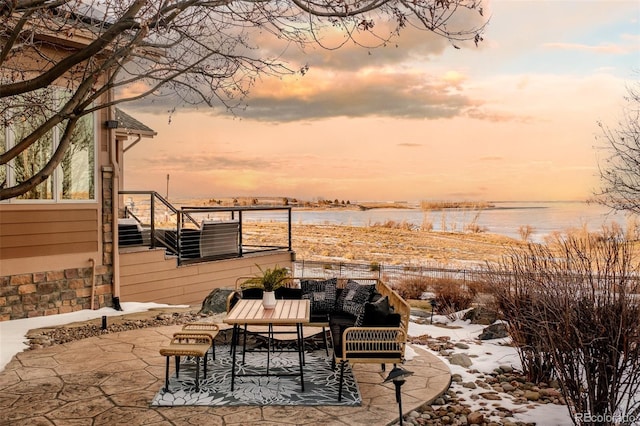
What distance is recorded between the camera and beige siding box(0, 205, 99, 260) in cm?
754

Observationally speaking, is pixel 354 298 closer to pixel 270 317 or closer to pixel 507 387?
pixel 270 317

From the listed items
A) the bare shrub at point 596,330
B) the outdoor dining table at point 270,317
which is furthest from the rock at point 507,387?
the outdoor dining table at point 270,317

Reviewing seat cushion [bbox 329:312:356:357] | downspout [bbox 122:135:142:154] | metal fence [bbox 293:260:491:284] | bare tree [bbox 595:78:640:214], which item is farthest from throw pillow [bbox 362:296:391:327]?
downspout [bbox 122:135:142:154]

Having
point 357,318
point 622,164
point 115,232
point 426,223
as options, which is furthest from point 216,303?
point 426,223

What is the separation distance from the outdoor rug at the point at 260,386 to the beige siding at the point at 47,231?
3.68 m

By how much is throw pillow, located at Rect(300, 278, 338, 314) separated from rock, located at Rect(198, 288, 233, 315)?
7.09ft

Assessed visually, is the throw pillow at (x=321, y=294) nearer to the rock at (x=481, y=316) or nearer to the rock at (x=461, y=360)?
the rock at (x=461, y=360)

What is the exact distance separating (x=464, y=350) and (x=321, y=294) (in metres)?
1.89

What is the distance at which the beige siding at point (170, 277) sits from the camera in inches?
357

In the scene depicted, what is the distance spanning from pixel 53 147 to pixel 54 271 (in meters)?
1.90

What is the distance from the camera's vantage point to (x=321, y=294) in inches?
260

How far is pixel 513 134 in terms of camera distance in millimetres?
22000

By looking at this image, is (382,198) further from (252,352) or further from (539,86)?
(252,352)

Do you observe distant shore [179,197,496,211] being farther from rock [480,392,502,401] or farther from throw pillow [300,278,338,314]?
rock [480,392,502,401]
